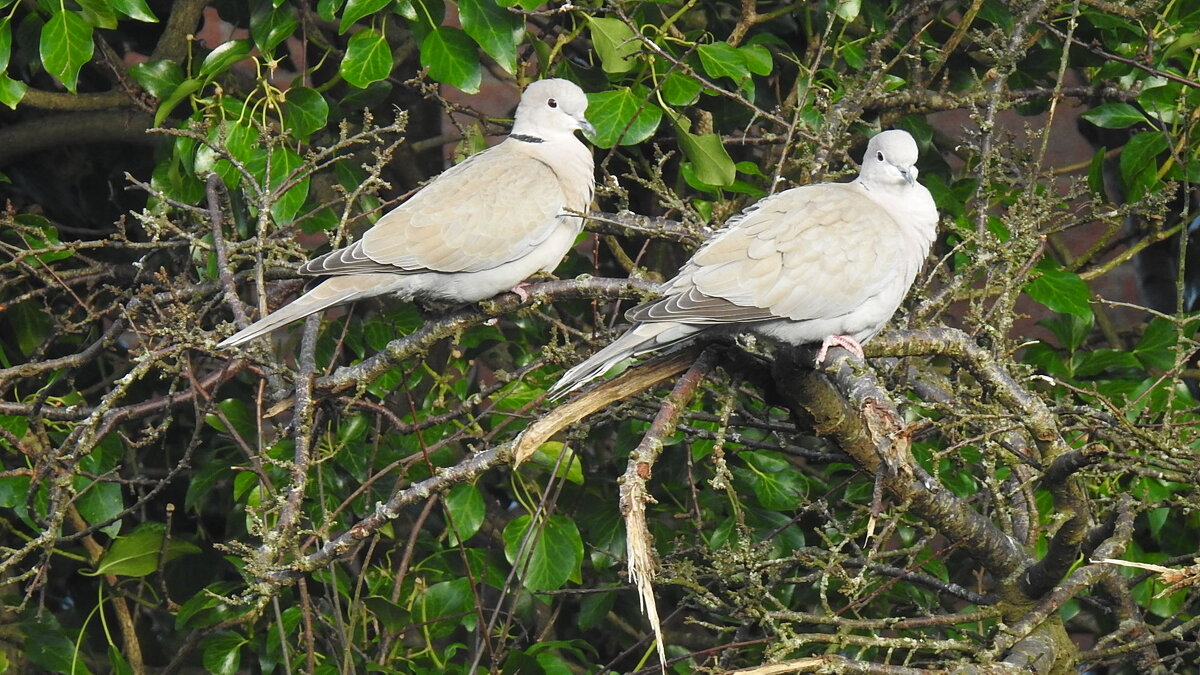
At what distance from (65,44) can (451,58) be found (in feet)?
2.56

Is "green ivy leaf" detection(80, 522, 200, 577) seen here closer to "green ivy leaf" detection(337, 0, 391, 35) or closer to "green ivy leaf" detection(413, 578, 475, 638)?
"green ivy leaf" detection(413, 578, 475, 638)

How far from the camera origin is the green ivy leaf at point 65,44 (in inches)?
104

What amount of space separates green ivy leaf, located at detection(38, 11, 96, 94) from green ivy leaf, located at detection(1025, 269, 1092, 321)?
1.98 metres

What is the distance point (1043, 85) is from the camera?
3.14 metres

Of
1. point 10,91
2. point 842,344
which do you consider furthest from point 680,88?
point 10,91

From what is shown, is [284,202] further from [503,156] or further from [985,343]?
[985,343]

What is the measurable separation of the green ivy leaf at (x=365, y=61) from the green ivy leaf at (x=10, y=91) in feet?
2.26

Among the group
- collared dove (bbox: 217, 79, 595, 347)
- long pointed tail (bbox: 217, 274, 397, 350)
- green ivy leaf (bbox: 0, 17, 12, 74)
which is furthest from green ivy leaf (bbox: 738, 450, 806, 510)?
green ivy leaf (bbox: 0, 17, 12, 74)

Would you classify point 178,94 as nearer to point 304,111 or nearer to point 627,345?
point 304,111

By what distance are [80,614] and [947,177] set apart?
8.46 ft

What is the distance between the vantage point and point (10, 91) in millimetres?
2740

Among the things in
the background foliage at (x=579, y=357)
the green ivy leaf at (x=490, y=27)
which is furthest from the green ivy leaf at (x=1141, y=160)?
the green ivy leaf at (x=490, y=27)

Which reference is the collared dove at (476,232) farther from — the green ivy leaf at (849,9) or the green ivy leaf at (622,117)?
the green ivy leaf at (849,9)

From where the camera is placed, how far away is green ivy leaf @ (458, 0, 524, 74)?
268 centimetres
